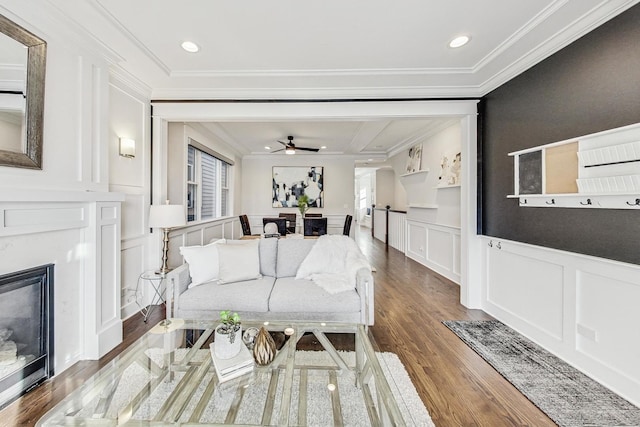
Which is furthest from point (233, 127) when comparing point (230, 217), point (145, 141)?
point (230, 217)

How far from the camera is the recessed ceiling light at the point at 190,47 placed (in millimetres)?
2332

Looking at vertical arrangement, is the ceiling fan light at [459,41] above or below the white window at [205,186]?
above

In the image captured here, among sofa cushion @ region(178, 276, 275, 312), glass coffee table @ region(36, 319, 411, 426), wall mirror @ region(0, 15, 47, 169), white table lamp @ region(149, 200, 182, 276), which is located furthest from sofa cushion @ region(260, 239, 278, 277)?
wall mirror @ region(0, 15, 47, 169)

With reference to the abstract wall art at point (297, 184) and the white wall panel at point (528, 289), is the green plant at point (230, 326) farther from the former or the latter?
the abstract wall art at point (297, 184)

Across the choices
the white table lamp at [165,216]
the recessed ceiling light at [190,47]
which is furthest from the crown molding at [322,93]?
the white table lamp at [165,216]

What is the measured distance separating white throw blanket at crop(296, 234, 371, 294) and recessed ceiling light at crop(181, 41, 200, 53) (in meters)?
2.19

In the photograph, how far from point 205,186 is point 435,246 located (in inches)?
181

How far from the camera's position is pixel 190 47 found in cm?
239

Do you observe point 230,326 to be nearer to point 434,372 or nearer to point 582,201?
point 434,372

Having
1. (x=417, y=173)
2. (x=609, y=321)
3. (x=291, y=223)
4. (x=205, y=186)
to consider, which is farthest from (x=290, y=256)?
(x=417, y=173)

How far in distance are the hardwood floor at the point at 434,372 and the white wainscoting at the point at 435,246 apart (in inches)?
31.1

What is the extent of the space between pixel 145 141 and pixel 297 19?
228 centimetres

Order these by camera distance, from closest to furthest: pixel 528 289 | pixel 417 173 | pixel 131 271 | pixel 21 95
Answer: pixel 21 95, pixel 528 289, pixel 131 271, pixel 417 173

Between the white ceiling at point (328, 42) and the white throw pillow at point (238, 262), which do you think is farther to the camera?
the white throw pillow at point (238, 262)
